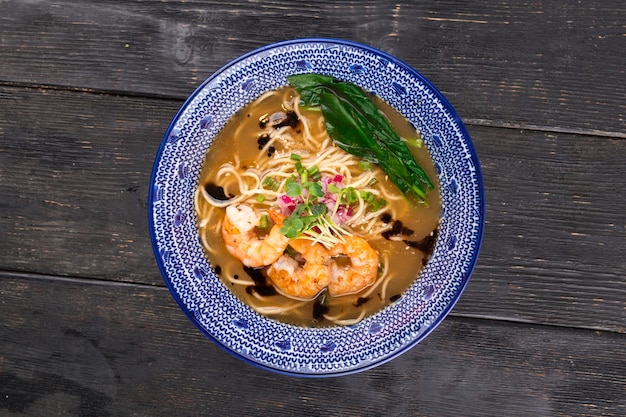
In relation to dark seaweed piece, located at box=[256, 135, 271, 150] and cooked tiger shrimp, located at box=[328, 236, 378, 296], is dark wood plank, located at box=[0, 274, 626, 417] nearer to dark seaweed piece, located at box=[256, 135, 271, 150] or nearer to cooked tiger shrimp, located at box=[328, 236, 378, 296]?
cooked tiger shrimp, located at box=[328, 236, 378, 296]

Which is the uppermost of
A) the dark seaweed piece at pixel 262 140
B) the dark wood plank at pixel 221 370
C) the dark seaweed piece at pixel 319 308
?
the dark seaweed piece at pixel 262 140

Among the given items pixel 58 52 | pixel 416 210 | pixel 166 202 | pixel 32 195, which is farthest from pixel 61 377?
pixel 416 210

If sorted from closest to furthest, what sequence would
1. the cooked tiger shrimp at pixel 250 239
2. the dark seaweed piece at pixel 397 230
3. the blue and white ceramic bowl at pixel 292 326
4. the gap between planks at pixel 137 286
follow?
the blue and white ceramic bowl at pixel 292 326 < the cooked tiger shrimp at pixel 250 239 < the dark seaweed piece at pixel 397 230 < the gap between planks at pixel 137 286

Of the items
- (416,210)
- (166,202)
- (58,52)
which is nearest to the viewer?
(166,202)

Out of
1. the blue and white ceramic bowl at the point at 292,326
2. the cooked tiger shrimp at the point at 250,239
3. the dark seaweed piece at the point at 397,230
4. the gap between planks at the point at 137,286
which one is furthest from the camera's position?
the gap between planks at the point at 137,286

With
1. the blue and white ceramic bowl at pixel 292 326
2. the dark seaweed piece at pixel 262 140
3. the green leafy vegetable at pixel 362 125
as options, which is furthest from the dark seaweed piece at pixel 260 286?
the green leafy vegetable at pixel 362 125

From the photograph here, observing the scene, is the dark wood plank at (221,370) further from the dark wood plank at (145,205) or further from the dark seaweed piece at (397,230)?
the dark seaweed piece at (397,230)

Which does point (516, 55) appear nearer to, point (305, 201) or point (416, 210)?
point (416, 210)

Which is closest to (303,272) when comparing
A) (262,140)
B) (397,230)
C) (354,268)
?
(354,268)
